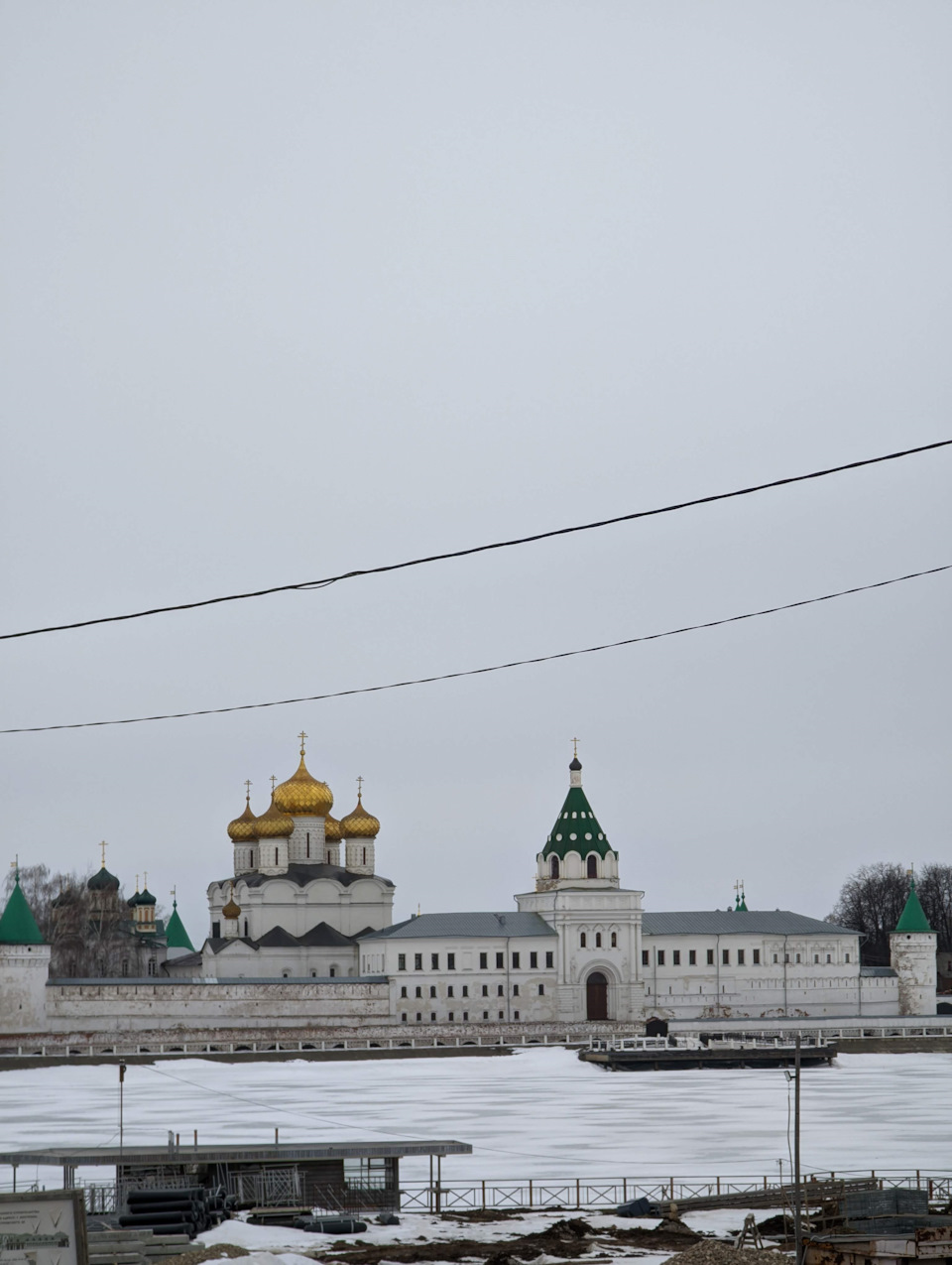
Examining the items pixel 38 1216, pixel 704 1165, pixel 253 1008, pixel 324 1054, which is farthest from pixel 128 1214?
pixel 253 1008

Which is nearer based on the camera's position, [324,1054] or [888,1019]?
[324,1054]

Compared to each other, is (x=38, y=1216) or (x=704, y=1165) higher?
(x=38, y=1216)

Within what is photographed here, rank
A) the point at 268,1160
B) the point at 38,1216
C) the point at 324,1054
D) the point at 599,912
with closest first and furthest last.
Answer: the point at 38,1216
the point at 268,1160
the point at 324,1054
the point at 599,912

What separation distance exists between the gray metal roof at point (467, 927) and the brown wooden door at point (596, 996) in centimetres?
256

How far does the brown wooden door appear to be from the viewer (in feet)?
238

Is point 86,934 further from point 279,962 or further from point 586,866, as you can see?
point 586,866

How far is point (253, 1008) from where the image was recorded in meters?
68.2

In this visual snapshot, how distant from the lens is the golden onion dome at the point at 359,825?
7800 centimetres

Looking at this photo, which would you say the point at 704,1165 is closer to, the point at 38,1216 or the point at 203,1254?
the point at 203,1254

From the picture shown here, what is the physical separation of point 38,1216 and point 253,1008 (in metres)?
54.7

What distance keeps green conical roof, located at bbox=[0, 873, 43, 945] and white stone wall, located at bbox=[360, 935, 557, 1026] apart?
45.4 ft

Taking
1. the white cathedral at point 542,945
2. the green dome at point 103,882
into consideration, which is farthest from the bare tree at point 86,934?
the white cathedral at point 542,945

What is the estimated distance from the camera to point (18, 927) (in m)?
65.6

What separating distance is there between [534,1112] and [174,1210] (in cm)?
1601
